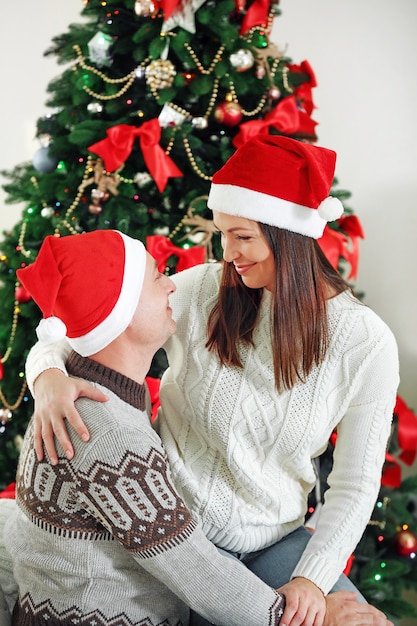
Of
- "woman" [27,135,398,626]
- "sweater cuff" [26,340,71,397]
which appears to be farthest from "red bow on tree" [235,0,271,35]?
"sweater cuff" [26,340,71,397]

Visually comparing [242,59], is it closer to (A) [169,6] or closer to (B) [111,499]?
(A) [169,6]

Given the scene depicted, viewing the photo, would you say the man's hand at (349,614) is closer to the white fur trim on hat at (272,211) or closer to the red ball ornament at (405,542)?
the white fur trim on hat at (272,211)

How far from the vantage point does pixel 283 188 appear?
1.41 meters

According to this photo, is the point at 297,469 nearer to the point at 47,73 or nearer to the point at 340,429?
the point at 340,429

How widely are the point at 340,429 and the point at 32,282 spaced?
69 centimetres

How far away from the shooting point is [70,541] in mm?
1284

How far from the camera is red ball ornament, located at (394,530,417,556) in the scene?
7.64 feet

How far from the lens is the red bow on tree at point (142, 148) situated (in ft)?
6.77

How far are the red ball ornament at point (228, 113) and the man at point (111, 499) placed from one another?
33.4 inches

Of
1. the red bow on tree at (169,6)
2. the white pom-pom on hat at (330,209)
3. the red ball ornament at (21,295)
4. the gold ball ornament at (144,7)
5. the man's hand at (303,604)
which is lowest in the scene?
the red ball ornament at (21,295)

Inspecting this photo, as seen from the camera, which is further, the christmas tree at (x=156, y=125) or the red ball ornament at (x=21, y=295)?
the red ball ornament at (x=21, y=295)

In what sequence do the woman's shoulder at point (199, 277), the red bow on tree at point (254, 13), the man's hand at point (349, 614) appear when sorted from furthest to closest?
the red bow on tree at point (254, 13), the woman's shoulder at point (199, 277), the man's hand at point (349, 614)

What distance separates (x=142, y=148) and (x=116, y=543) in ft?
3.80

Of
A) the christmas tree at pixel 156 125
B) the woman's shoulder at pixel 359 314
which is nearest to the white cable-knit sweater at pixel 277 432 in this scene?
the woman's shoulder at pixel 359 314
